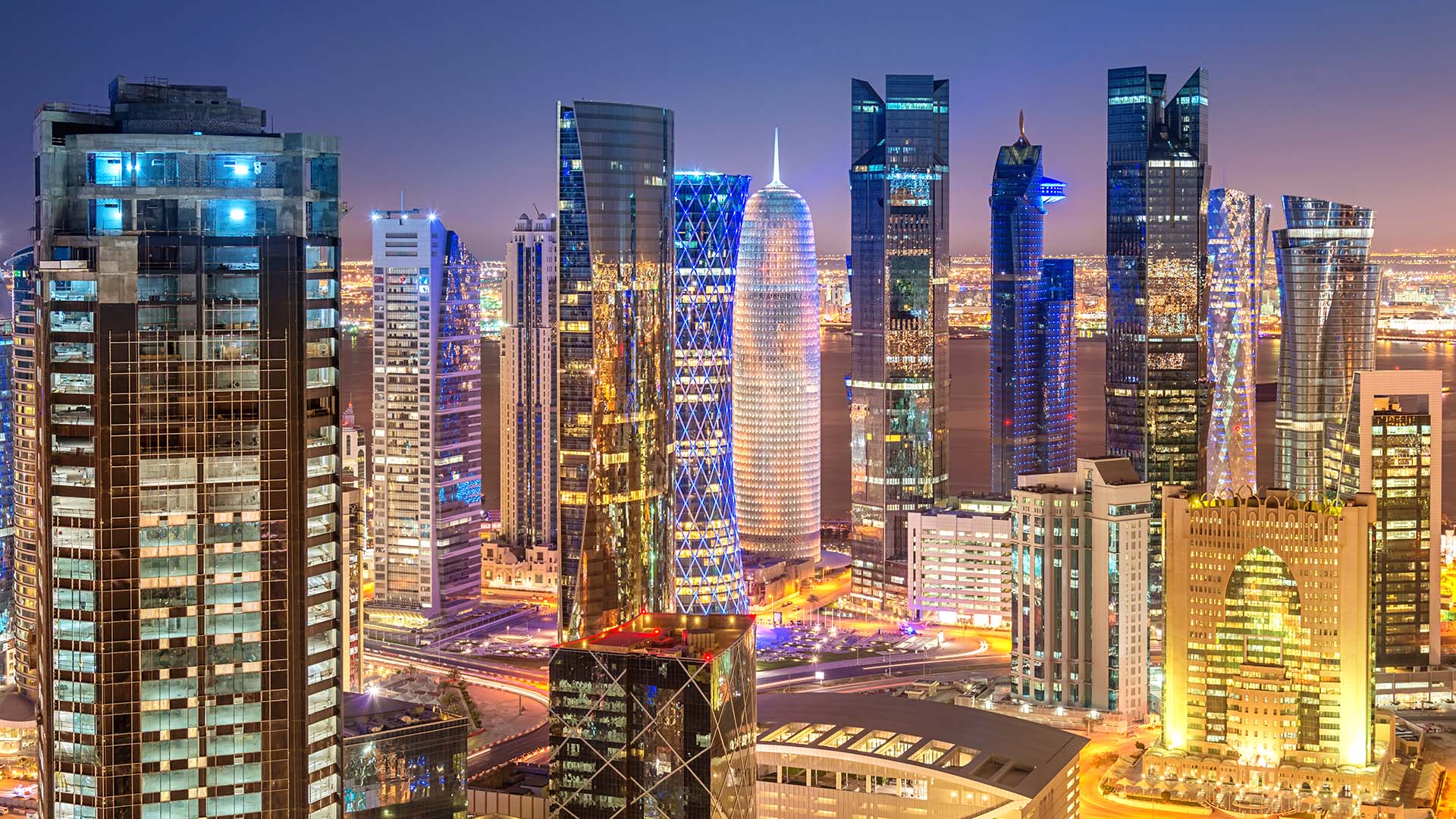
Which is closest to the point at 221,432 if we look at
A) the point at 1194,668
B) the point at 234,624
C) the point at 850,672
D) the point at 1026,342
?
the point at 234,624

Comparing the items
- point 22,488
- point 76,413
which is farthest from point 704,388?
point 76,413

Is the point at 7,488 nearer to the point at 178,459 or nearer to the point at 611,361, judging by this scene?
the point at 611,361

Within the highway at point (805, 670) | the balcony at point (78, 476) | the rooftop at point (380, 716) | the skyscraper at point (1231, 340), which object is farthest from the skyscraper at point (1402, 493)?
the balcony at point (78, 476)

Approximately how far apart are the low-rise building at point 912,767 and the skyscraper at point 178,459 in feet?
76.9

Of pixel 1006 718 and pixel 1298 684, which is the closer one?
pixel 1006 718

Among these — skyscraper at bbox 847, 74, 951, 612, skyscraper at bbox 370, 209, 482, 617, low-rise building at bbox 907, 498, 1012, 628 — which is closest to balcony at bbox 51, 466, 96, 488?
skyscraper at bbox 370, 209, 482, 617

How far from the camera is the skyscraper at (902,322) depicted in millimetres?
99125

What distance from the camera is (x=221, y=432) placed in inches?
1216

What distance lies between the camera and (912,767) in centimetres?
5191

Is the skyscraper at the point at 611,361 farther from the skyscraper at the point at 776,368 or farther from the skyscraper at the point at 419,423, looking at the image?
the skyscraper at the point at 776,368

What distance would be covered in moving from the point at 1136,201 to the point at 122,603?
7437cm

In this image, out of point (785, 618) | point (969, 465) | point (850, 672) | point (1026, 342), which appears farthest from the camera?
point (969, 465)

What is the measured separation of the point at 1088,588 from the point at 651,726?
32.6 metres

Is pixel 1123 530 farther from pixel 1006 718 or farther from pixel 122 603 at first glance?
pixel 122 603
